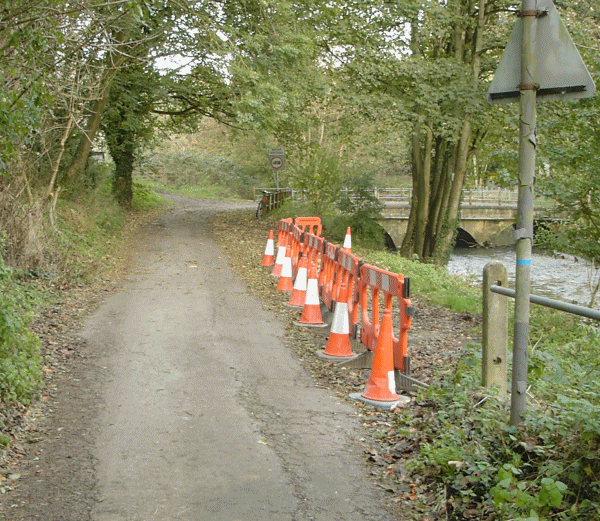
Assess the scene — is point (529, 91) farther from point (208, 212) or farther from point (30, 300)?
point (208, 212)

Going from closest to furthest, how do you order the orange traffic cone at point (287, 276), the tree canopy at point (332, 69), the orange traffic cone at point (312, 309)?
1. the orange traffic cone at point (312, 309)
2. the orange traffic cone at point (287, 276)
3. the tree canopy at point (332, 69)

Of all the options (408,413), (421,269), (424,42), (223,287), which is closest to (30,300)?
(223,287)

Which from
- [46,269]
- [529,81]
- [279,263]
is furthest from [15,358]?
[279,263]

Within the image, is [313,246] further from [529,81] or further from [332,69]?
[332,69]

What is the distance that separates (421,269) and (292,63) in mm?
7303

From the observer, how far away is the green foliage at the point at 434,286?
1303cm

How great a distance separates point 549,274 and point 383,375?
23.5 meters

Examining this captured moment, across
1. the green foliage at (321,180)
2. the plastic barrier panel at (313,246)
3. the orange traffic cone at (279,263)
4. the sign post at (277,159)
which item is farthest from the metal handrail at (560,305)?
the sign post at (277,159)

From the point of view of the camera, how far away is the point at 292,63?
2022 centimetres

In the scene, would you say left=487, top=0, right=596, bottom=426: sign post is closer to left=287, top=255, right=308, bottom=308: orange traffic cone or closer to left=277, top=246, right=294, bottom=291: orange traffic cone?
left=287, top=255, right=308, bottom=308: orange traffic cone

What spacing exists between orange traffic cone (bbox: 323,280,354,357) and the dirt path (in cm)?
51

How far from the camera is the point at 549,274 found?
2795cm

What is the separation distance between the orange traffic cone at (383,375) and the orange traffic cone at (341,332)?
147 cm

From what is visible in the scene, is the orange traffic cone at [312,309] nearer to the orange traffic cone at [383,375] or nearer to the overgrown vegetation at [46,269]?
the orange traffic cone at [383,375]
